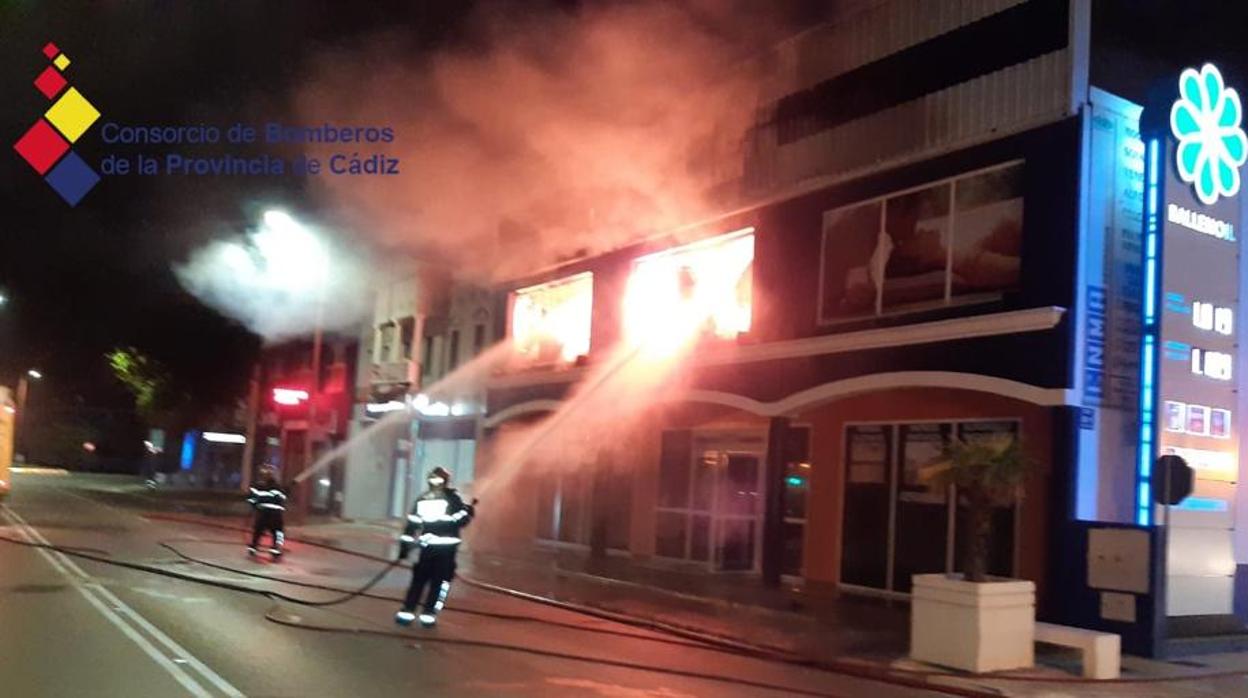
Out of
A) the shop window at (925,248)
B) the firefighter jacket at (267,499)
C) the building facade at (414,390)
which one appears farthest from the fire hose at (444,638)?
the building facade at (414,390)

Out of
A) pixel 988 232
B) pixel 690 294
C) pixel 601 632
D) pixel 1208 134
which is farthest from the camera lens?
pixel 690 294

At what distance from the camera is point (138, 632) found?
26.9 feet

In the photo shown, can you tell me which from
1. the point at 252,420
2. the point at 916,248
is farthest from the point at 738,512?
the point at 252,420

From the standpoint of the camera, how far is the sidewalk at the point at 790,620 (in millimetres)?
8812

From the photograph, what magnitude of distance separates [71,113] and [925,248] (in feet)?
40.7

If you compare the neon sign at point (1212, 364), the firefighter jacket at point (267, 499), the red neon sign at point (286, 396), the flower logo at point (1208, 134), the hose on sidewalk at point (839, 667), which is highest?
the flower logo at point (1208, 134)

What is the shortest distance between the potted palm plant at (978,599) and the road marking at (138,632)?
5697 mm

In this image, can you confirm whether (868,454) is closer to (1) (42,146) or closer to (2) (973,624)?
(2) (973,624)

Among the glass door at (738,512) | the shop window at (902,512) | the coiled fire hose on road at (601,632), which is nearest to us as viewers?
the coiled fire hose on road at (601,632)

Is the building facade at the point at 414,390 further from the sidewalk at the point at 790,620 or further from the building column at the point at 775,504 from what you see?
the building column at the point at 775,504

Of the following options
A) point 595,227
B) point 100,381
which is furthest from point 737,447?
A: point 100,381

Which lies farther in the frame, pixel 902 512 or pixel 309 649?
pixel 902 512

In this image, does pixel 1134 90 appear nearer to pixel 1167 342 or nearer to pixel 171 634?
pixel 1167 342

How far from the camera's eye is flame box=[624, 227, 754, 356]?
51.8 feet
